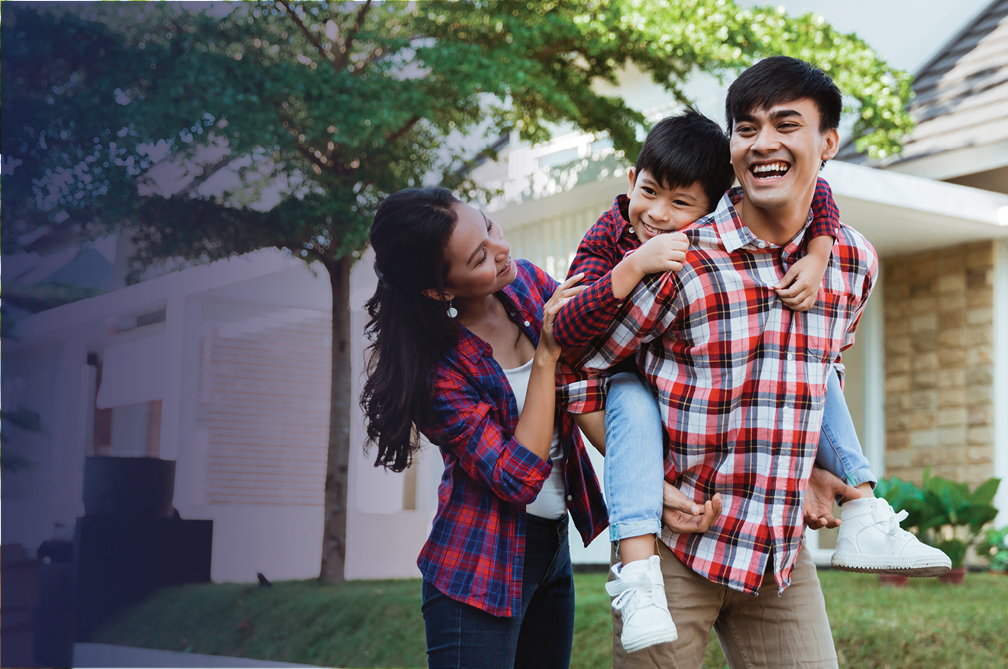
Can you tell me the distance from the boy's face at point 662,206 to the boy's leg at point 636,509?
1.38ft

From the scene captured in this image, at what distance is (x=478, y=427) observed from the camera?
6.64ft

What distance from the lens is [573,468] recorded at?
7.25 ft

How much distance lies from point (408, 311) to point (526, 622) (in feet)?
2.54

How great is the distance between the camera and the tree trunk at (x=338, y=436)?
7891 millimetres

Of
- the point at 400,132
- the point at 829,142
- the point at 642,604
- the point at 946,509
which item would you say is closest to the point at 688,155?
the point at 829,142

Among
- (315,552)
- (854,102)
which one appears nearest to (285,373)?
(315,552)

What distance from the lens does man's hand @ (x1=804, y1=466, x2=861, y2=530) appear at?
6.46 ft

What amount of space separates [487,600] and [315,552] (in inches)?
244

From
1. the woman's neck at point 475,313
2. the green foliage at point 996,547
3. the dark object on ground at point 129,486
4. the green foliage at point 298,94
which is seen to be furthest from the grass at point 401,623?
the woman's neck at point 475,313

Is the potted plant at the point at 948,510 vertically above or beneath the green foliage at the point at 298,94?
beneath

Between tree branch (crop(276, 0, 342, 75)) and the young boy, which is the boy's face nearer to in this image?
the young boy

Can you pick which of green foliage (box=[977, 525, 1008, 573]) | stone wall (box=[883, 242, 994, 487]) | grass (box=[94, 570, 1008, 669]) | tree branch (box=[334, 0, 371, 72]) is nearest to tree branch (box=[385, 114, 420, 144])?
tree branch (box=[334, 0, 371, 72])

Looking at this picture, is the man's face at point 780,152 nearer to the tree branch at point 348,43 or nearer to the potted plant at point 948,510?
the potted plant at point 948,510

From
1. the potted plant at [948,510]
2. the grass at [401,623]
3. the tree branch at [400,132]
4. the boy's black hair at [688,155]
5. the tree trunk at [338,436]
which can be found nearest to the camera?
the boy's black hair at [688,155]
